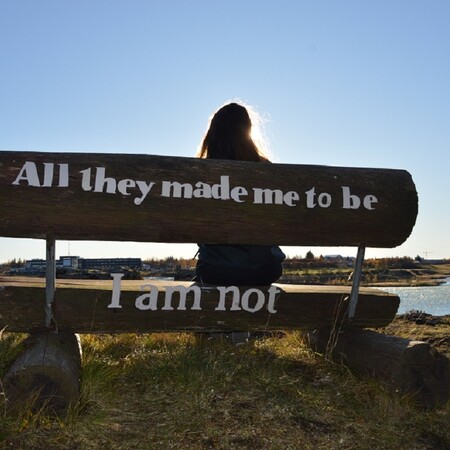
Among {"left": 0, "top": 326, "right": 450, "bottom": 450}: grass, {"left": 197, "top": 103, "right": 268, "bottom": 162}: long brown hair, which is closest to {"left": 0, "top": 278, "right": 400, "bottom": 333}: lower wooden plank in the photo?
{"left": 0, "top": 326, "right": 450, "bottom": 450}: grass

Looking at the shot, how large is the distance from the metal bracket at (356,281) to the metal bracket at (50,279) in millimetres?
2624

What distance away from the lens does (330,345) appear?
4848 mm

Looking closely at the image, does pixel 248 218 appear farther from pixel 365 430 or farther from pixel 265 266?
pixel 365 430

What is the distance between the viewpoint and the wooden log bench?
12.4 ft

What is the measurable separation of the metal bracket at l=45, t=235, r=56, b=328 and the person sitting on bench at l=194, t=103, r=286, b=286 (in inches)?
66.7

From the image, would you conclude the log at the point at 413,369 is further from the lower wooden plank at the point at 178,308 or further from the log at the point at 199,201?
the log at the point at 199,201

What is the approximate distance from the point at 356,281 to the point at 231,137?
6.58ft

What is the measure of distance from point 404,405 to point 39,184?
3316mm

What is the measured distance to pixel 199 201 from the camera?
397cm

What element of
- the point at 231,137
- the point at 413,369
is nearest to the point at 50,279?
the point at 231,137

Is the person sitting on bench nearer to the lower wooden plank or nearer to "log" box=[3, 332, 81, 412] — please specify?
the lower wooden plank

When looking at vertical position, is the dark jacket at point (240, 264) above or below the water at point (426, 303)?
above

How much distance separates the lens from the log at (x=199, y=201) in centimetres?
378

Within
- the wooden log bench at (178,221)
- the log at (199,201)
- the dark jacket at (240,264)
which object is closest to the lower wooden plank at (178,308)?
the wooden log bench at (178,221)
